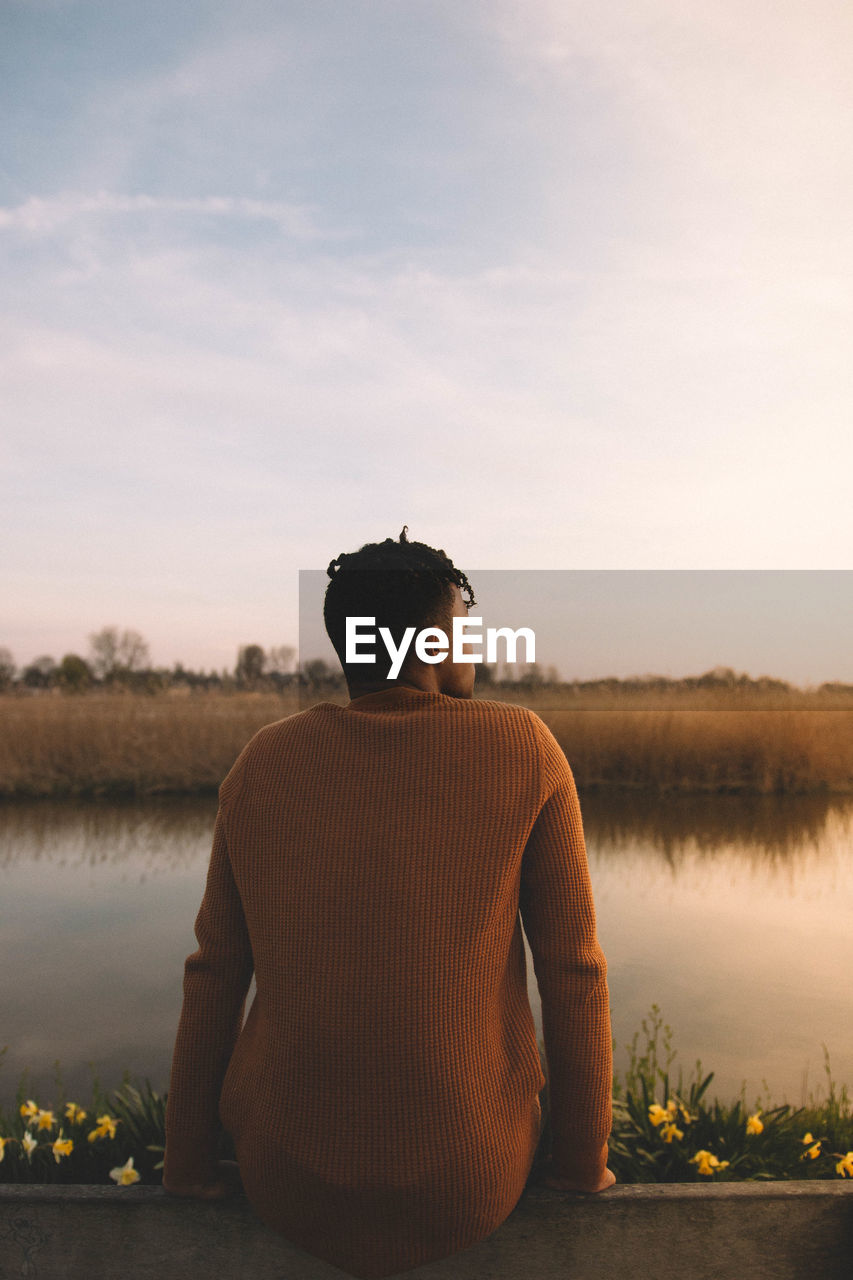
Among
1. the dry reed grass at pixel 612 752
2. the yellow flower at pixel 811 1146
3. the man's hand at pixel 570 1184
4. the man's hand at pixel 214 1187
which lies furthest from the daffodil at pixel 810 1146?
the dry reed grass at pixel 612 752

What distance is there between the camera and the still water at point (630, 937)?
2629 mm

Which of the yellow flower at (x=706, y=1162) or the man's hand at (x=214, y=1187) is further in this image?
the yellow flower at (x=706, y=1162)

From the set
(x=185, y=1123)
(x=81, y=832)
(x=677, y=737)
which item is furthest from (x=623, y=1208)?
(x=677, y=737)

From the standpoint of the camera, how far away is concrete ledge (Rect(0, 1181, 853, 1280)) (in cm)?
101

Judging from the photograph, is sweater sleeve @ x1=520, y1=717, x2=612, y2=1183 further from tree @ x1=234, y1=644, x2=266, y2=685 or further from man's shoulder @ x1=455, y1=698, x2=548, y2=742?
tree @ x1=234, y1=644, x2=266, y2=685

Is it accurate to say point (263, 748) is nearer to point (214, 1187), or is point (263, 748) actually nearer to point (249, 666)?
point (214, 1187)

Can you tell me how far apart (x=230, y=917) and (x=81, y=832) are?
508cm

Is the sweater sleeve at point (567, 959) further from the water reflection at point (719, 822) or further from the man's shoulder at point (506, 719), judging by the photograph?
the water reflection at point (719, 822)

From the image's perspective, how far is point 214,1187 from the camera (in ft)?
3.34

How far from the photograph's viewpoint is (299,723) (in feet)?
2.95

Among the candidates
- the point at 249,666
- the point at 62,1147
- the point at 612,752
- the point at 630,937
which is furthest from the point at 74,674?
the point at 62,1147

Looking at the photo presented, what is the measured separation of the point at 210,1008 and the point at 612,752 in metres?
6.00

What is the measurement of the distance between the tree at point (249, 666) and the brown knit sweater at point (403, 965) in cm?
789

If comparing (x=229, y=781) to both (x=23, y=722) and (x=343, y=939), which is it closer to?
(x=343, y=939)
